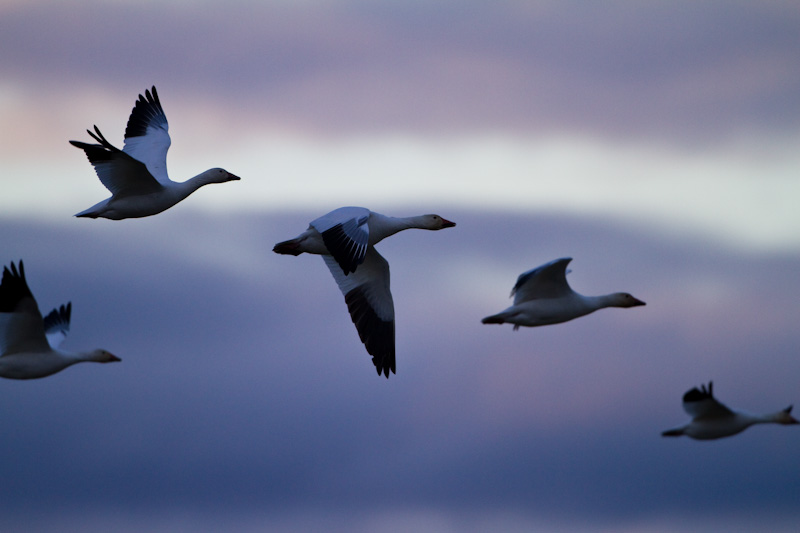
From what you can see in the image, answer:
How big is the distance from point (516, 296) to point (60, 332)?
7.58m

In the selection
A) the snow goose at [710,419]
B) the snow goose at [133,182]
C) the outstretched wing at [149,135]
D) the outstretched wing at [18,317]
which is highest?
the outstretched wing at [149,135]

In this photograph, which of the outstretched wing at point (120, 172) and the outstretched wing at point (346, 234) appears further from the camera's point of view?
the outstretched wing at point (120, 172)

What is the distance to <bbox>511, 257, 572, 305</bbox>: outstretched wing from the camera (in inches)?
518

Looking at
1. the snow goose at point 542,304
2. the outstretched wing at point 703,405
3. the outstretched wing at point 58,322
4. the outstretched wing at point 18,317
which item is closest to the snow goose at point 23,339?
the outstretched wing at point 18,317

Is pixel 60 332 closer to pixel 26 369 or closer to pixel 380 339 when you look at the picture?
pixel 26 369

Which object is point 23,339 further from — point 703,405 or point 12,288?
point 703,405

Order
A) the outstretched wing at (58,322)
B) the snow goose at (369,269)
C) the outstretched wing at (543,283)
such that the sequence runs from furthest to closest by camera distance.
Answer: the outstretched wing at (58,322)
the snow goose at (369,269)
the outstretched wing at (543,283)

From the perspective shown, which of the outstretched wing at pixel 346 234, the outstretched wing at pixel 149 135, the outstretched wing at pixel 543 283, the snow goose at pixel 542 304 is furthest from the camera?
the outstretched wing at pixel 149 135

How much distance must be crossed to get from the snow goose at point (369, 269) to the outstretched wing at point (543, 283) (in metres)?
1.79

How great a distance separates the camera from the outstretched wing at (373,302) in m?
14.7

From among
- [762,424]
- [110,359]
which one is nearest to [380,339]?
[110,359]

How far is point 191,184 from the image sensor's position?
15.1 m

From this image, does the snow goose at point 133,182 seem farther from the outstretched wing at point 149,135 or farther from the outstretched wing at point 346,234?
the outstretched wing at point 346,234

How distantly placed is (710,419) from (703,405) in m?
0.41
